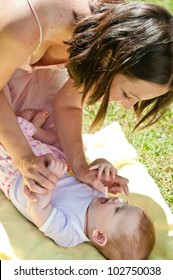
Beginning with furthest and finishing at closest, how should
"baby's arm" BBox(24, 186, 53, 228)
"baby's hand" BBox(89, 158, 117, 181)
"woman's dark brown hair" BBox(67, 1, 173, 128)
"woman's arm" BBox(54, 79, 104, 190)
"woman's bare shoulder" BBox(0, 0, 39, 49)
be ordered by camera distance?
1. "woman's arm" BBox(54, 79, 104, 190)
2. "baby's hand" BBox(89, 158, 117, 181)
3. "baby's arm" BBox(24, 186, 53, 228)
4. "woman's bare shoulder" BBox(0, 0, 39, 49)
5. "woman's dark brown hair" BBox(67, 1, 173, 128)

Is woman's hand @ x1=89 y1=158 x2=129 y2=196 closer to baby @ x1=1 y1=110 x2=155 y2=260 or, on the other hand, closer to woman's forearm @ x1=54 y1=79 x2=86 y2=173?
baby @ x1=1 y1=110 x2=155 y2=260

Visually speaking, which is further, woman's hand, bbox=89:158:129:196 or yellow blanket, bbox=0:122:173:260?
woman's hand, bbox=89:158:129:196

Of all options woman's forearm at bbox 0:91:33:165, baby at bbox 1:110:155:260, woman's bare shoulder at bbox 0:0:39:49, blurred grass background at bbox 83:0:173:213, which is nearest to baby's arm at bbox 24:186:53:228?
baby at bbox 1:110:155:260

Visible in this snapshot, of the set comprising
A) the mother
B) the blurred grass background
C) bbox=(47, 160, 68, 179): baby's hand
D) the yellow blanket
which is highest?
the mother

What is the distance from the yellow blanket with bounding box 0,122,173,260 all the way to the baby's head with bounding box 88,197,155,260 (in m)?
0.07

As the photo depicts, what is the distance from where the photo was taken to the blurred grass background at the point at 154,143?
2.65 metres

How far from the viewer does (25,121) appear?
7.69 ft

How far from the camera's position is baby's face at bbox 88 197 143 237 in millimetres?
2037

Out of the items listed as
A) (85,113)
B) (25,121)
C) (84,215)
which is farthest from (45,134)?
(85,113)

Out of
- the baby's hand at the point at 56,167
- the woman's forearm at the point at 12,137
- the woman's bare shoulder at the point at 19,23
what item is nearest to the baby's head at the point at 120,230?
the baby's hand at the point at 56,167

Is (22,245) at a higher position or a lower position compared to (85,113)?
higher
